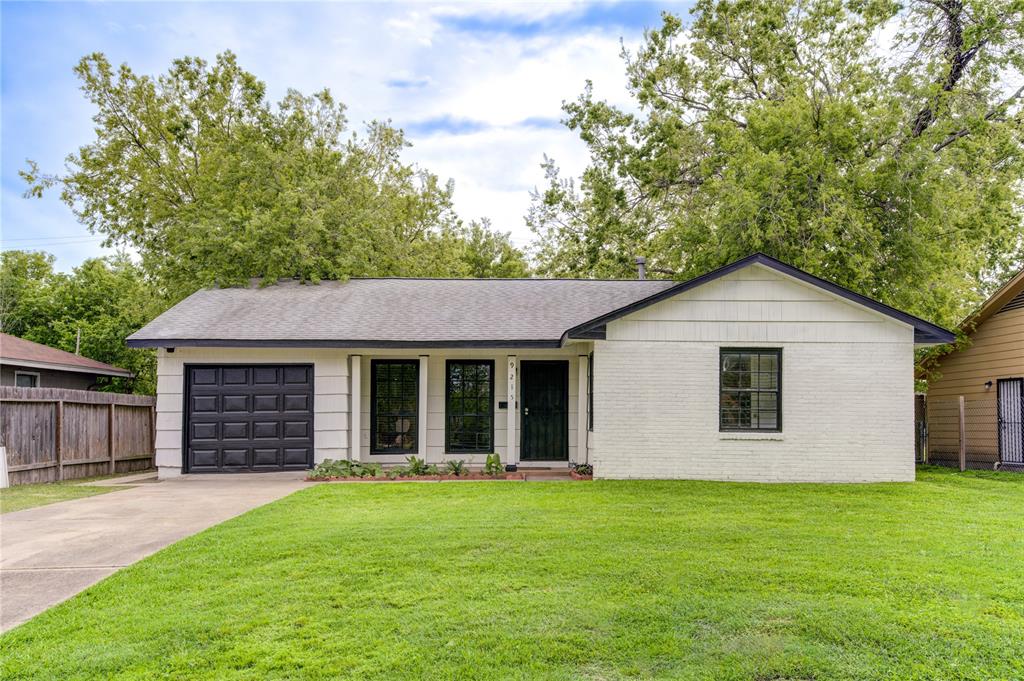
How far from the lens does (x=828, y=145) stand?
622 inches

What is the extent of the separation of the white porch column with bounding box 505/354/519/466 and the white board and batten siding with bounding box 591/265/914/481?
2.01m

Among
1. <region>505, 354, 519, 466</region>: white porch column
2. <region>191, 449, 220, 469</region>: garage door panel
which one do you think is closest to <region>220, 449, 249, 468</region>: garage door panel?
<region>191, 449, 220, 469</region>: garage door panel

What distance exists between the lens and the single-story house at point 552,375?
11.4 meters

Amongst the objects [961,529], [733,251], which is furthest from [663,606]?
[733,251]

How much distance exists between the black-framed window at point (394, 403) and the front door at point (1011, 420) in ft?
37.9

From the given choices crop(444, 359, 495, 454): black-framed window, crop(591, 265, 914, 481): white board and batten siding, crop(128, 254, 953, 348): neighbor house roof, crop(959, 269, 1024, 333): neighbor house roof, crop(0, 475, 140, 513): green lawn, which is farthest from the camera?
crop(959, 269, 1024, 333): neighbor house roof

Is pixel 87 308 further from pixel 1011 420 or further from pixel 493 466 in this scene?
pixel 1011 420

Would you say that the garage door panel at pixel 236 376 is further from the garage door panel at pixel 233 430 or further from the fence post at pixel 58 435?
the fence post at pixel 58 435

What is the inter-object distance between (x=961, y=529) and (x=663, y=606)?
4400 mm

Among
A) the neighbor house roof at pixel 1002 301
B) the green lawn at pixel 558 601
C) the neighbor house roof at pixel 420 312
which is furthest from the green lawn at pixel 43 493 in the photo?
the neighbor house roof at pixel 1002 301

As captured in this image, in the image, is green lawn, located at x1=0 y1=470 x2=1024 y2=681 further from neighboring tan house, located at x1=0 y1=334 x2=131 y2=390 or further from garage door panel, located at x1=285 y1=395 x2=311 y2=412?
neighboring tan house, located at x1=0 y1=334 x2=131 y2=390

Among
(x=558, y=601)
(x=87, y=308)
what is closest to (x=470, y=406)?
(x=558, y=601)

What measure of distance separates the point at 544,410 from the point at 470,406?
1.40 meters

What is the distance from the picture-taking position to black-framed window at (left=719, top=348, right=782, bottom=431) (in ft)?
38.1
